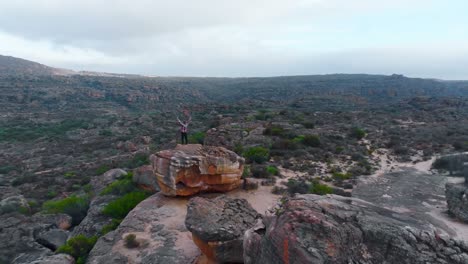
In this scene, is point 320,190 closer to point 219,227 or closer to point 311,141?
point 219,227

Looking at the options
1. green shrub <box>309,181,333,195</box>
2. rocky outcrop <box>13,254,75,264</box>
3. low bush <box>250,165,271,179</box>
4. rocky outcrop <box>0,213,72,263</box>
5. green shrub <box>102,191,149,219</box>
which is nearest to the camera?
rocky outcrop <box>13,254,75,264</box>

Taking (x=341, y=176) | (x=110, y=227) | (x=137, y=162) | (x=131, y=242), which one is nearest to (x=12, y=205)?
(x=110, y=227)

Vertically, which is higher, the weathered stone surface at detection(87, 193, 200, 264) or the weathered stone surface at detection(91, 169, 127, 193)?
the weathered stone surface at detection(87, 193, 200, 264)

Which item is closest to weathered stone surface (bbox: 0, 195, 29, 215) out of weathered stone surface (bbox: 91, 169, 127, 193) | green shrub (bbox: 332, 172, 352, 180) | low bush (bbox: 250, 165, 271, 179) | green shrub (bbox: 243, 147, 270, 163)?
weathered stone surface (bbox: 91, 169, 127, 193)

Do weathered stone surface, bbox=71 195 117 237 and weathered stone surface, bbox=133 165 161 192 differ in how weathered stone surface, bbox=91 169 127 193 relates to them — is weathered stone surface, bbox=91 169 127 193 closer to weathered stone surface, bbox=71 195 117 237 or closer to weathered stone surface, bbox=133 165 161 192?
weathered stone surface, bbox=133 165 161 192

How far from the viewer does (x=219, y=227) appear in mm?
8430

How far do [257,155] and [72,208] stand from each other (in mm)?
9936

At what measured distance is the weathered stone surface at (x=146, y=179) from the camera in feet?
49.8

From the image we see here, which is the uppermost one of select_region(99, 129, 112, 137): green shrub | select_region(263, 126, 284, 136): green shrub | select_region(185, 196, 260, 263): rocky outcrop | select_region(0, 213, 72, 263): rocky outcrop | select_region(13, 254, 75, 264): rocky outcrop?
select_region(185, 196, 260, 263): rocky outcrop

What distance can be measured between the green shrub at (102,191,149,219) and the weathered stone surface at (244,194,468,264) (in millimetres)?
8977

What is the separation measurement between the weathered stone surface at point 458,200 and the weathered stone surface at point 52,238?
1420 cm

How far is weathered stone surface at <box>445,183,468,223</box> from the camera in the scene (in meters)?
9.69

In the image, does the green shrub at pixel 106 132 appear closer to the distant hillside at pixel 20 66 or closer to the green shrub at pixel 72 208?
the green shrub at pixel 72 208

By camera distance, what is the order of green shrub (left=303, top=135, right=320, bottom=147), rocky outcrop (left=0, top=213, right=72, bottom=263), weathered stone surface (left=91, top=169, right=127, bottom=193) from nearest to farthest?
1. rocky outcrop (left=0, top=213, right=72, bottom=263)
2. weathered stone surface (left=91, top=169, right=127, bottom=193)
3. green shrub (left=303, top=135, right=320, bottom=147)
